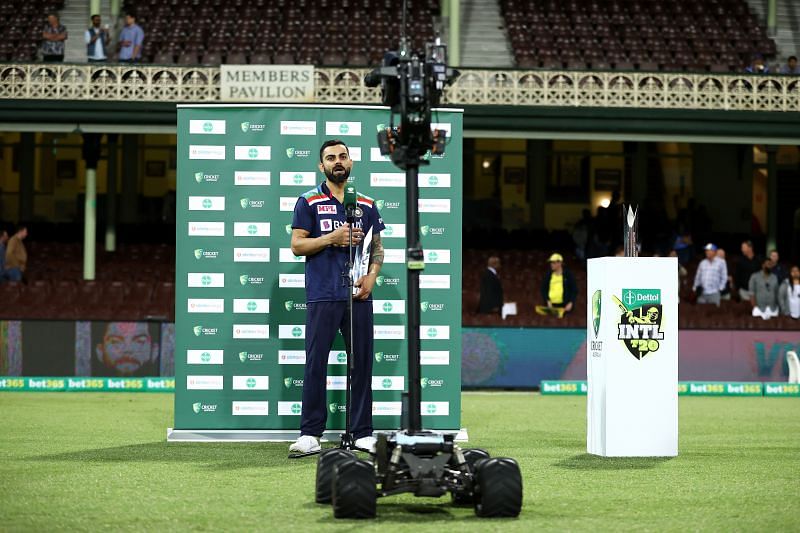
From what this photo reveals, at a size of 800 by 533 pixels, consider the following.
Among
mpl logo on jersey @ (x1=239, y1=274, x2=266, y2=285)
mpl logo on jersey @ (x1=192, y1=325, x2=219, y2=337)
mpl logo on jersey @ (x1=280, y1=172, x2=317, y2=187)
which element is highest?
mpl logo on jersey @ (x1=280, y1=172, x2=317, y2=187)

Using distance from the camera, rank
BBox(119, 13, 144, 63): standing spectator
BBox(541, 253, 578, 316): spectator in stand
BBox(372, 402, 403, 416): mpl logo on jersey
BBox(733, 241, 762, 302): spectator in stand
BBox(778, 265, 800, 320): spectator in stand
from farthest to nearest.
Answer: BBox(119, 13, 144, 63): standing spectator → BBox(733, 241, 762, 302): spectator in stand → BBox(778, 265, 800, 320): spectator in stand → BBox(541, 253, 578, 316): spectator in stand → BBox(372, 402, 403, 416): mpl logo on jersey

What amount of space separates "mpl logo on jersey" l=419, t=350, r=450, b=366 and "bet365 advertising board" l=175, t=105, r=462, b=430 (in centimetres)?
1

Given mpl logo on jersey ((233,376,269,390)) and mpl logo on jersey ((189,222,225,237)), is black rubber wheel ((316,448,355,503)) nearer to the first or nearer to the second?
mpl logo on jersey ((233,376,269,390))

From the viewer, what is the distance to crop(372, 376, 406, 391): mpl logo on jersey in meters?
12.2

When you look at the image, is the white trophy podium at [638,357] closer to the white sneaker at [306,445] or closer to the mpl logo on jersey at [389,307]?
the mpl logo on jersey at [389,307]

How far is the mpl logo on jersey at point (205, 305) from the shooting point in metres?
12.3

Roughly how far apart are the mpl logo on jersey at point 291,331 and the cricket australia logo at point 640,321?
117 inches

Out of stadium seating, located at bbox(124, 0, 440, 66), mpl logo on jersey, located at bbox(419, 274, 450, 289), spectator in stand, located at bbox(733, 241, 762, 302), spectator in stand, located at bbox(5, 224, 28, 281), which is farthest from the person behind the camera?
stadium seating, located at bbox(124, 0, 440, 66)

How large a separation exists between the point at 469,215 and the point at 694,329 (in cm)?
1611

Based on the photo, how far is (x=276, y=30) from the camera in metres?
35.6

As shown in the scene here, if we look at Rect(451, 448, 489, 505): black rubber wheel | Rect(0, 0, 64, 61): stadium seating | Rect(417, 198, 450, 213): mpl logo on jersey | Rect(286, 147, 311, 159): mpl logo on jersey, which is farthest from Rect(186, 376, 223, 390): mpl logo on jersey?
Rect(0, 0, 64, 61): stadium seating

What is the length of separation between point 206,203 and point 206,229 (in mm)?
243

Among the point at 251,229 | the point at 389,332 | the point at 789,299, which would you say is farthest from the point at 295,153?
the point at 789,299

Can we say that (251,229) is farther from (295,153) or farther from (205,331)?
(205,331)
